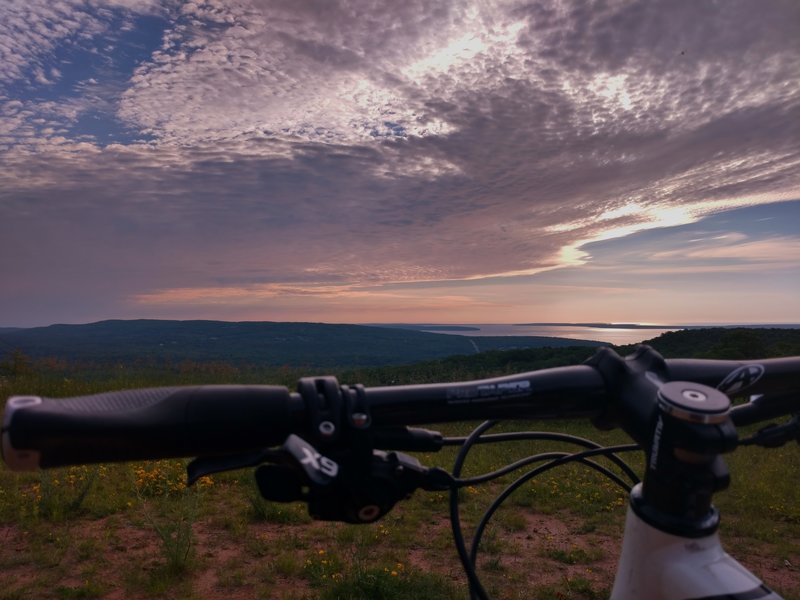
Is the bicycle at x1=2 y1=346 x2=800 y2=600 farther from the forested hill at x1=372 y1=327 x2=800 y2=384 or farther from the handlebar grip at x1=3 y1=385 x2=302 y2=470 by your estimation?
the forested hill at x1=372 y1=327 x2=800 y2=384

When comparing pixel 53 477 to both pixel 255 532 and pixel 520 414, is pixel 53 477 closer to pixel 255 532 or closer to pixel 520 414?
pixel 255 532

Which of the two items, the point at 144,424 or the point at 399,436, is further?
the point at 399,436

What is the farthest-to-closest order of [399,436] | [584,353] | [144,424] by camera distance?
[584,353]
[399,436]
[144,424]

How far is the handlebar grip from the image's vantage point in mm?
1127

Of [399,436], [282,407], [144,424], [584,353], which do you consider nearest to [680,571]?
[399,436]

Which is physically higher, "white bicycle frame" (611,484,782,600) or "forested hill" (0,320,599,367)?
"white bicycle frame" (611,484,782,600)

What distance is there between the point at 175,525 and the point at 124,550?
484mm

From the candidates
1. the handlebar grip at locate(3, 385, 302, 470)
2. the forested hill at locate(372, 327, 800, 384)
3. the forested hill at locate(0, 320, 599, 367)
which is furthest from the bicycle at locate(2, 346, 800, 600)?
the forested hill at locate(0, 320, 599, 367)

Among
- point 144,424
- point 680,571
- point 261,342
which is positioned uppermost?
point 144,424

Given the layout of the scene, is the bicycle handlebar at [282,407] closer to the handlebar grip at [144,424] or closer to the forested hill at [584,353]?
the handlebar grip at [144,424]

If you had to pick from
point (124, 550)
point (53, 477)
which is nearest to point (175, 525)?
point (124, 550)

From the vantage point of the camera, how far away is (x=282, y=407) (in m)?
1.34

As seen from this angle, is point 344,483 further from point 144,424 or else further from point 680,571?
point 680,571

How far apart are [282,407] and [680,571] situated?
96cm
